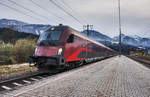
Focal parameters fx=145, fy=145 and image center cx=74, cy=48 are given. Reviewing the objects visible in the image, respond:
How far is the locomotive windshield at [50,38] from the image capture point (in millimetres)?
10339

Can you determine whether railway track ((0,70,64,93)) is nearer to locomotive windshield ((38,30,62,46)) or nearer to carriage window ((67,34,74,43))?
locomotive windshield ((38,30,62,46))

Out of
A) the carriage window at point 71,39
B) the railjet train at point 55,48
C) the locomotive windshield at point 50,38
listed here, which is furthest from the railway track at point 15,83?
the carriage window at point 71,39

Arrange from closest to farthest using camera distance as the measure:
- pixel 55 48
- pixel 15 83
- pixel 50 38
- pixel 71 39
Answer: pixel 15 83, pixel 55 48, pixel 50 38, pixel 71 39

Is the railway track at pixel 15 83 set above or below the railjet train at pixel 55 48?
below

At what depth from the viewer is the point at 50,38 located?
1068 centimetres

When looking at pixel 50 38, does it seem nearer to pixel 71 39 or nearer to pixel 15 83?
pixel 71 39

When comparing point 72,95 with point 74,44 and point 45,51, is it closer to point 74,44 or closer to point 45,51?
point 45,51

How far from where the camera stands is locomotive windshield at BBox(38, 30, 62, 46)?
10.3 m

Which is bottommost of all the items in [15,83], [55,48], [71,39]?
[15,83]

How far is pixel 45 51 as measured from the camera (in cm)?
1000

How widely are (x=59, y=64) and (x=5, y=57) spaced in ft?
32.3

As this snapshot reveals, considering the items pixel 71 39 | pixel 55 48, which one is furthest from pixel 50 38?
pixel 71 39

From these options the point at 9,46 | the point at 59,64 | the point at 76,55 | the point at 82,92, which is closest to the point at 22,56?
the point at 9,46

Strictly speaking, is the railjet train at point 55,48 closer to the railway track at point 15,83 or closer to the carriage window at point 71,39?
the carriage window at point 71,39
